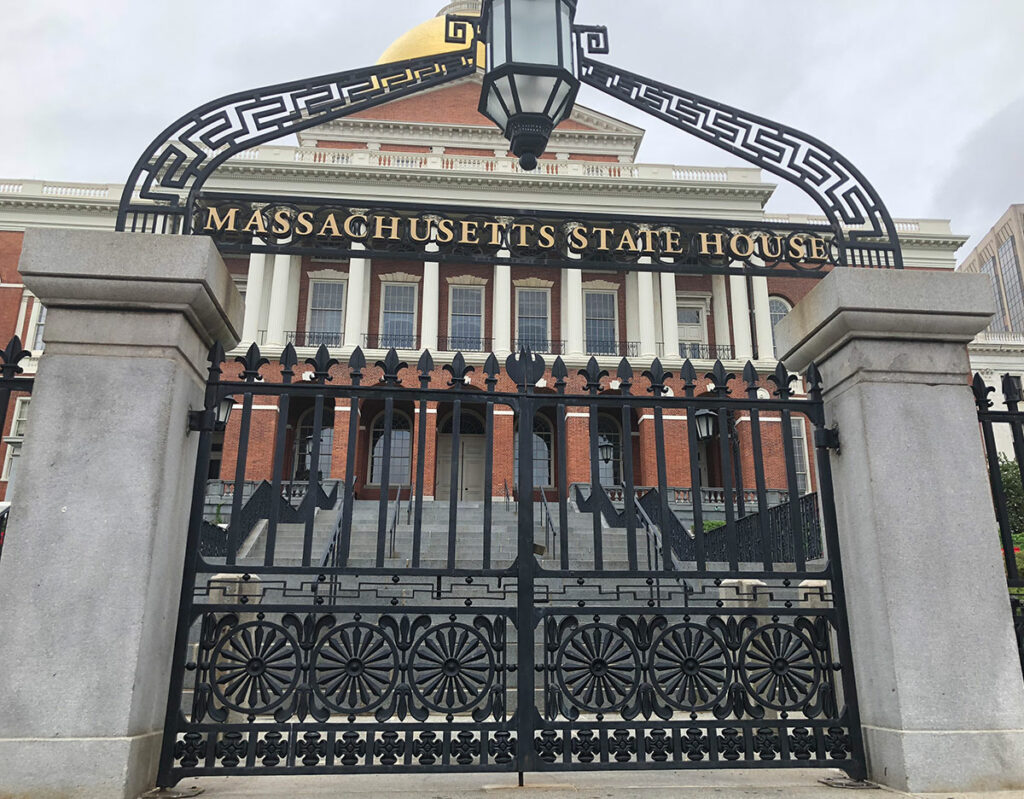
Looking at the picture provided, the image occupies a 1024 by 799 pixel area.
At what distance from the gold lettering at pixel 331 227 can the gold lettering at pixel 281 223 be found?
19 centimetres

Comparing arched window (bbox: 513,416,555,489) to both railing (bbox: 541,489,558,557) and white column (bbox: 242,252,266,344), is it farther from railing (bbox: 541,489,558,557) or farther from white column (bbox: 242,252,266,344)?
railing (bbox: 541,489,558,557)

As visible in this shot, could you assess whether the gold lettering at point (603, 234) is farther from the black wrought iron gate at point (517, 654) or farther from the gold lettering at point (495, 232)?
the black wrought iron gate at point (517, 654)

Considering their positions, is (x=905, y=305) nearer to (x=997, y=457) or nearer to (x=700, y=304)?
(x=997, y=457)

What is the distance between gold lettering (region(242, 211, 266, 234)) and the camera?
492 cm

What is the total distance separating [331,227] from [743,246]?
2662 millimetres

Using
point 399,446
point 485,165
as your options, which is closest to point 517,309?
point 485,165

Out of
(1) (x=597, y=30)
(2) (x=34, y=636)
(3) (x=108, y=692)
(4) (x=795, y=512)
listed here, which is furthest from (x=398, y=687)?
(1) (x=597, y=30)

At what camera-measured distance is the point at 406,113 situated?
39344mm

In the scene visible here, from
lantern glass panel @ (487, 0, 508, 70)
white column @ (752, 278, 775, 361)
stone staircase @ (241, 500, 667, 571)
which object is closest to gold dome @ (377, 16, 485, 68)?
white column @ (752, 278, 775, 361)

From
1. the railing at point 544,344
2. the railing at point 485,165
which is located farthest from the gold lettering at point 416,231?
the railing at point 485,165

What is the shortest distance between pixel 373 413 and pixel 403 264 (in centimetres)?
731

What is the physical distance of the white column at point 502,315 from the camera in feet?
108

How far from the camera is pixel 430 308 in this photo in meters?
33.3

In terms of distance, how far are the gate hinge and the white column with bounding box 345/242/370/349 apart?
29.0m
